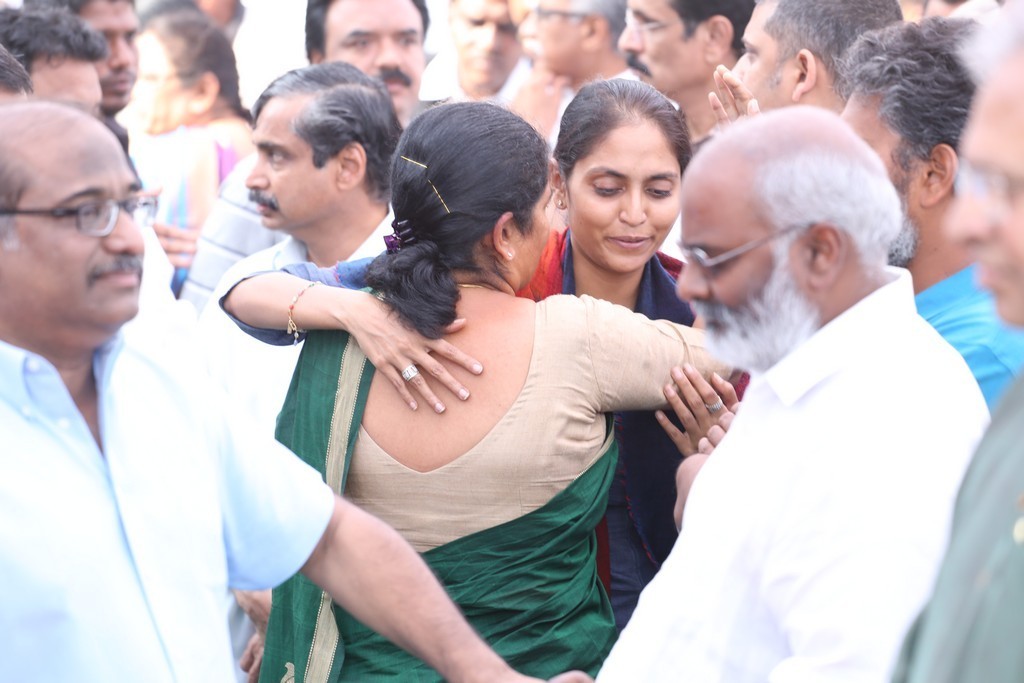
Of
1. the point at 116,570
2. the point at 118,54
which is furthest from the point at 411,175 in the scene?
the point at 118,54

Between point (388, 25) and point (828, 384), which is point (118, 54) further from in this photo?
point (828, 384)

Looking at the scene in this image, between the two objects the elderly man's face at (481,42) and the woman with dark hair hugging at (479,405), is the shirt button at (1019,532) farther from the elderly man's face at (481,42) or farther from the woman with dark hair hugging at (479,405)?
the elderly man's face at (481,42)

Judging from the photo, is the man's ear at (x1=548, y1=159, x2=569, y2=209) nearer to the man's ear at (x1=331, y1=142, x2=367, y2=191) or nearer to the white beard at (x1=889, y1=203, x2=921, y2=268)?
the white beard at (x1=889, y1=203, x2=921, y2=268)

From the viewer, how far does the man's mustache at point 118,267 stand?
6.89 feet

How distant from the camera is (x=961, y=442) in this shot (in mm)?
2090

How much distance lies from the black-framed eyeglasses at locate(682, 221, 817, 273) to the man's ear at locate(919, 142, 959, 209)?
0.98 metres

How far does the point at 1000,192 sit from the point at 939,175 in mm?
1621

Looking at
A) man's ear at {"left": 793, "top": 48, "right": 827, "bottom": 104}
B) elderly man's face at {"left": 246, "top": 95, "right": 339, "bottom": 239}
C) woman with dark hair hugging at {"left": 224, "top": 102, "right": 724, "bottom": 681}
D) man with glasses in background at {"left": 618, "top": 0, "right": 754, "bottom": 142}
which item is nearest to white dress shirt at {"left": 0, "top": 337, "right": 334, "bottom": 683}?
woman with dark hair hugging at {"left": 224, "top": 102, "right": 724, "bottom": 681}

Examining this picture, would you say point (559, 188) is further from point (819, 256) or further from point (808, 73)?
point (819, 256)

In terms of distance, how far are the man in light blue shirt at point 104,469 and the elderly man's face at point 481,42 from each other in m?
5.24

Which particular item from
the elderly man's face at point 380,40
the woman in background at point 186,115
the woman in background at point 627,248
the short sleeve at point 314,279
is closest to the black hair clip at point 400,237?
the short sleeve at point 314,279

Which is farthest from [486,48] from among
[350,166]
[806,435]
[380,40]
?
[806,435]

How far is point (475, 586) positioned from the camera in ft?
9.14

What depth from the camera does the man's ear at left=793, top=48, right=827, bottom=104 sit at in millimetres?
4152
